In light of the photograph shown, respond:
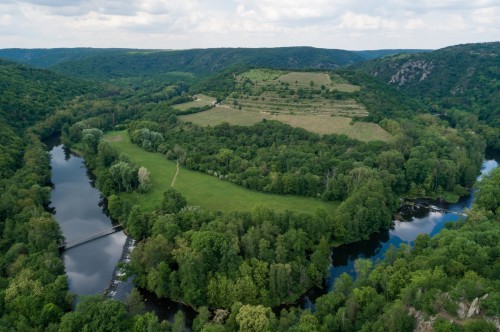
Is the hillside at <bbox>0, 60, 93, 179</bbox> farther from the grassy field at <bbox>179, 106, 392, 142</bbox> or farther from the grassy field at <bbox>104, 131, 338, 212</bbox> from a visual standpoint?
the grassy field at <bbox>179, 106, 392, 142</bbox>

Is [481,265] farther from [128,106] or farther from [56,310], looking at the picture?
[128,106]

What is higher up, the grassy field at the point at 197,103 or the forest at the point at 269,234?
the grassy field at the point at 197,103

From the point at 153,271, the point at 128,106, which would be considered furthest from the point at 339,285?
the point at 128,106

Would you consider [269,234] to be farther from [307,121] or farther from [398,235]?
[307,121]

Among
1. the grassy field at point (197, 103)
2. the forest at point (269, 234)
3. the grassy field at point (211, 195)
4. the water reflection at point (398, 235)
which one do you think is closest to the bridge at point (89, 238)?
the forest at point (269, 234)

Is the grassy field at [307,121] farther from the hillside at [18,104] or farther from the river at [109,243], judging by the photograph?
the hillside at [18,104]

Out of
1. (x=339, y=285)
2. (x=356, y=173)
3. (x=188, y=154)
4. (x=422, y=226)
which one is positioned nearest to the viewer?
(x=339, y=285)
